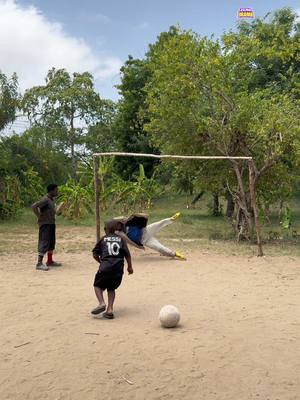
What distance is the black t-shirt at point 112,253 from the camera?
6.68 meters

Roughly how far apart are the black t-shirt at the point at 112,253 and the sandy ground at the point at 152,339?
0.62 meters

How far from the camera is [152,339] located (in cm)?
572

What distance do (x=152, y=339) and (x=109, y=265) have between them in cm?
127

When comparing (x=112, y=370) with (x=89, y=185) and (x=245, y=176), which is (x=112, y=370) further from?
(x=89, y=185)

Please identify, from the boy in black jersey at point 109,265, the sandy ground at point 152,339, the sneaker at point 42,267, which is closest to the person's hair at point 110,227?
the boy in black jersey at point 109,265

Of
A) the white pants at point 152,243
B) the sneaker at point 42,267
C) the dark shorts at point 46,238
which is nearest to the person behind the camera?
the sneaker at point 42,267

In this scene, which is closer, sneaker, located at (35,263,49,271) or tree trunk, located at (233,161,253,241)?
sneaker, located at (35,263,49,271)

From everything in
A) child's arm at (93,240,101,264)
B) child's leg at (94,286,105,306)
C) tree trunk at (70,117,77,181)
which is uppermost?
tree trunk at (70,117,77,181)

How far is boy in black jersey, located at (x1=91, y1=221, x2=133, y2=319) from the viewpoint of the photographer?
665cm

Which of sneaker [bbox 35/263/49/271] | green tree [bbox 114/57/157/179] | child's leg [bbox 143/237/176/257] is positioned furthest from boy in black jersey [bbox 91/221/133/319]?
green tree [bbox 114/57/157/179]

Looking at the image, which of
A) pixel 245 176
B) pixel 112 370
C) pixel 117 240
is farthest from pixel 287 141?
pixel 112 370

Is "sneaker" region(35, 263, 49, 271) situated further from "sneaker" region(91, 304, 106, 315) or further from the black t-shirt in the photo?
"sneaker" region(91, 304, 106, 315)

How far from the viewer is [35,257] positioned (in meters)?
12.1

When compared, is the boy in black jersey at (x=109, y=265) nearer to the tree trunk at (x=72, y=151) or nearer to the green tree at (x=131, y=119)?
the green tree at (x=131, y=119)
